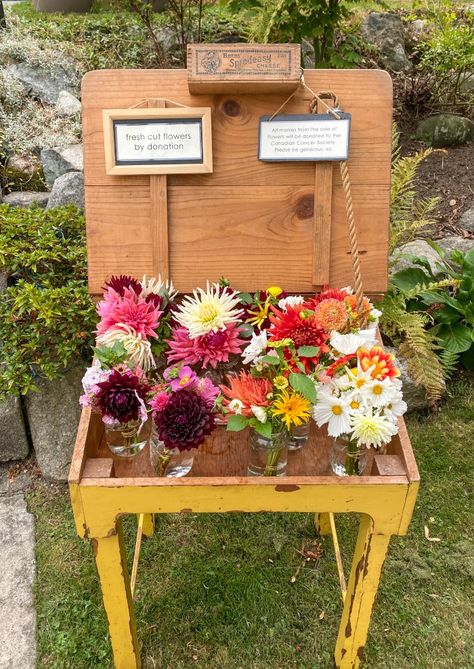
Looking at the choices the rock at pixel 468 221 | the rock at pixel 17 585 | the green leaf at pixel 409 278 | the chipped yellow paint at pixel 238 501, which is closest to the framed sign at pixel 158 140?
the chipped yellow paint at pixel 238 501

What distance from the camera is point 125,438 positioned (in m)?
1.53

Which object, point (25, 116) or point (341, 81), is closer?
point (341, 81)

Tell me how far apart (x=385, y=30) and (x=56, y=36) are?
290 centimetres

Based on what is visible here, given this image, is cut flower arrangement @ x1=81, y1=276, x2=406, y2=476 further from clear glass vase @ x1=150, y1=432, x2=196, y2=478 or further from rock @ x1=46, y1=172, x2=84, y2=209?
rock @ x1=46, y1=172, x2=84, y2=209

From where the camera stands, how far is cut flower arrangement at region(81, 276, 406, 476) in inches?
50.8

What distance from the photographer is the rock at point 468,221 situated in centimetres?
397

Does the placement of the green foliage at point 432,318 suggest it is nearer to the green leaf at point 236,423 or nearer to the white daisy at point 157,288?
the white daisy at point 157,288

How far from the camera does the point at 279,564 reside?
7.34 ft

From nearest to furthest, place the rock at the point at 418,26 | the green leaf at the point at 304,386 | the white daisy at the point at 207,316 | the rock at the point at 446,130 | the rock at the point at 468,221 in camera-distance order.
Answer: the green leaf at the point at 304,386
the white daisy at the point at 207,316
the rock at the point at 468,221
the rock at the point at 446,130
the rock at the point at 418,26

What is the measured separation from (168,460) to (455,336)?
2.11 m

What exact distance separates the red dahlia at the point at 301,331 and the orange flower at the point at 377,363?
0.31 ft

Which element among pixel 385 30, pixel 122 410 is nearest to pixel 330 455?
pixel 122 410

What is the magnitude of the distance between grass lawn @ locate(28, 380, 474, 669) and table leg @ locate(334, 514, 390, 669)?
0.23 meters

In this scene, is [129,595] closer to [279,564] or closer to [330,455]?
[330,455]
